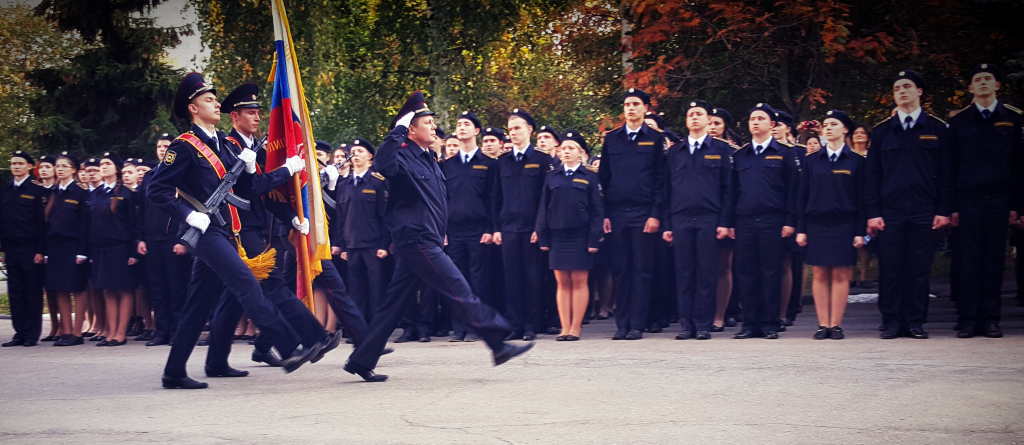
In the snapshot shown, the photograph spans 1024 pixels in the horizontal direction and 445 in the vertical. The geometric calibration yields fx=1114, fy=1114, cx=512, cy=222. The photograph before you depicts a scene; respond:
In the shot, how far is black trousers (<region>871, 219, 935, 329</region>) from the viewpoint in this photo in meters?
9.52

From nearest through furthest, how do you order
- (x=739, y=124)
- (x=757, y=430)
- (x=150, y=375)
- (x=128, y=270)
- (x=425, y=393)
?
(x=757, y=430) → (x=425, y=393) → (x=150, y=375) → (x=128, y=270) → (x=739, y=124)

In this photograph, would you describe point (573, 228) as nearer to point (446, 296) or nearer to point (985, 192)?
point (446, 296)

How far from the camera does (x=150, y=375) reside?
888 centimetres

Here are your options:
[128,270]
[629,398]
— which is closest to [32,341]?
[128,270]

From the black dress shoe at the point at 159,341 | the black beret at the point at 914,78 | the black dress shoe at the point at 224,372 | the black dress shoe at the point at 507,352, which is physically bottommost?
the black dress shoe at the point at 159,341

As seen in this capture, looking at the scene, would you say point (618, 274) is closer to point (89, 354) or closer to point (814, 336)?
point (814, 336)

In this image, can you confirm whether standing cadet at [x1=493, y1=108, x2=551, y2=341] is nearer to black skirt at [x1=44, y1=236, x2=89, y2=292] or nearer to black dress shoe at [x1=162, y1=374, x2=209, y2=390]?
black dress shoe at [x1=162, y1=374, x2=209, y2=390]

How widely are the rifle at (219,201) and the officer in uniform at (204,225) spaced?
5 cm

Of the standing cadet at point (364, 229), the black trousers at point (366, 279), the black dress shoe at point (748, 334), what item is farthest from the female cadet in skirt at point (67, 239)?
the black dress shoe at point (748, 334)

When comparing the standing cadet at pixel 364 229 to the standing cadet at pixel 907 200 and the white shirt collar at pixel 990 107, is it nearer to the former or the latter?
the standing cadet at pixel 907 200

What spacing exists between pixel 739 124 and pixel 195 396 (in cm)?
1216

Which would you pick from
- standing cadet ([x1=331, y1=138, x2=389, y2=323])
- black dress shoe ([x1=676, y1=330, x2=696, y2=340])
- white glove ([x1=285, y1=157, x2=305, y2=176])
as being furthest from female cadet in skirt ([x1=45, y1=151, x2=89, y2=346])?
black dress shoe ([x1=676, y1=330, x2=696, y2=340])

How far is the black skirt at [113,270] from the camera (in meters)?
12.0

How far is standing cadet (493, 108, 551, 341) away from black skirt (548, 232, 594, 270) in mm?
417
